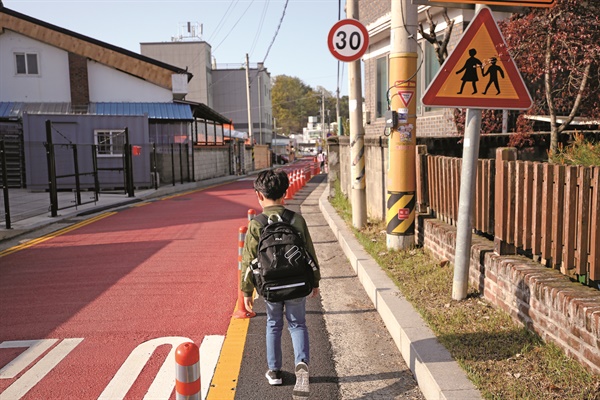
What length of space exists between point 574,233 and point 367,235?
499cm

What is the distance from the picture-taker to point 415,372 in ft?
13.1

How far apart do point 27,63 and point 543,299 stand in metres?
29.6

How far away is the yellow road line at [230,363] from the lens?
12.7 ft

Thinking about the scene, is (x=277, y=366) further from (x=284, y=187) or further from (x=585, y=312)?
(x=585, y=312)

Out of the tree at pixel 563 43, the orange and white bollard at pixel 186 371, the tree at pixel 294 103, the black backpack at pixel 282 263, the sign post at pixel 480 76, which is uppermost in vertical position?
the tree at pixel 294 103

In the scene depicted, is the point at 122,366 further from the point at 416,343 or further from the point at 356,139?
the point at 356,139

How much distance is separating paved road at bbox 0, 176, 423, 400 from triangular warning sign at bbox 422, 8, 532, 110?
7.66 feet

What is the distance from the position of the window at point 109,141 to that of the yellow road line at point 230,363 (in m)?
18.2

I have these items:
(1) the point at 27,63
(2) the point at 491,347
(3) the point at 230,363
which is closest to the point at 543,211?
(2) the point at 491,347

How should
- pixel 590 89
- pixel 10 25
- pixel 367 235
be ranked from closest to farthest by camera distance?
pixel 590 89 → pixel 367 235 → pixel 10 25

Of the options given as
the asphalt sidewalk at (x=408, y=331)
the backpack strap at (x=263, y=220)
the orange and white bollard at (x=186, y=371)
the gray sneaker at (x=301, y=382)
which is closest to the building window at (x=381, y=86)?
the asphalt sidewalk at (x=408, y=331)

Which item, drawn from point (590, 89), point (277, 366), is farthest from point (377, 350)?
point (590, 89)

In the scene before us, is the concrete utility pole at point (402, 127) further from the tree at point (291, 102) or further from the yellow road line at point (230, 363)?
the tree at point (291, 102)

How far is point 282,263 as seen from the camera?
11.9 feet
